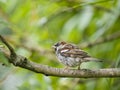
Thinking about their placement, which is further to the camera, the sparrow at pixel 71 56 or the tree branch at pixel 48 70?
the sparrow at pixel 71 56

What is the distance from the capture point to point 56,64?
4.84 metres

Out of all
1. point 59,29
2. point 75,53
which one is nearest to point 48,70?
point 75,53

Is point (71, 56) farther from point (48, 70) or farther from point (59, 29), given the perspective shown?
point (59, 29)

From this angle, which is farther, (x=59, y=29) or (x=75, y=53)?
(x=59, y=29)

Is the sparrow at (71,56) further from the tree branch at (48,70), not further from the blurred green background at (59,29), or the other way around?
the tree branch at (48,70)

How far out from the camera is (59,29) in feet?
16.7

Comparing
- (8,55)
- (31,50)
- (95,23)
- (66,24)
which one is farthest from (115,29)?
(8,55)

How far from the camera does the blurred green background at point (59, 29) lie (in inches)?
168

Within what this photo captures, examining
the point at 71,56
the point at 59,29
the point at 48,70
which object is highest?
the point at 59,29

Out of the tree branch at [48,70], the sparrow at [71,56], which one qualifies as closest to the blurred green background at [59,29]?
the sparrow at [71,56]

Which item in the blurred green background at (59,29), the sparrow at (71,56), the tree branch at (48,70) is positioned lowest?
the tree branch at (48,70)

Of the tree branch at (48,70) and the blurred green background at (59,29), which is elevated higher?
the blurred green background at (59,29)

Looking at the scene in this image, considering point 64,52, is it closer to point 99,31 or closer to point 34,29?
point 99,31

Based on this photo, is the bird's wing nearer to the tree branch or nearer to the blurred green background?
the blurred green background
